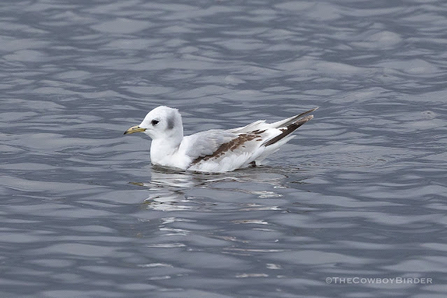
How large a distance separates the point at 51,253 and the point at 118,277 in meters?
1.09

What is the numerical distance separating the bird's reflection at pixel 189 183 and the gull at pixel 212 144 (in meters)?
0.15

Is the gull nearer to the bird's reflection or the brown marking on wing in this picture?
the brown marking on wing

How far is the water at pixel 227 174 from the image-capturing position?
10633 millimetres

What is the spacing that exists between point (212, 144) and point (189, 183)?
→ 1.05 metres

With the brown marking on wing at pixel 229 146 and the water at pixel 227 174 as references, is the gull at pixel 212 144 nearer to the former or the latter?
the brown marking on wing at pixel 229 146

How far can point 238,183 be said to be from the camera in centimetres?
1425

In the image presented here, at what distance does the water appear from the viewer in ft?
34.9

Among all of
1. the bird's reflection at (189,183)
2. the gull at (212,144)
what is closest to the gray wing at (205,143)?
the gull at (212,144)

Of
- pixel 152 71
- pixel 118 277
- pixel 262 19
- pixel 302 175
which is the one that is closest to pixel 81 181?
pixel 302 175

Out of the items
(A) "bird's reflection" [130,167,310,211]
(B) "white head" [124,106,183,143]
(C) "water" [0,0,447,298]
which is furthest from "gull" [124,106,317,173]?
(C) "water" [0,0,447,298]

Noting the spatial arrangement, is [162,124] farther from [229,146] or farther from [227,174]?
[227,174]

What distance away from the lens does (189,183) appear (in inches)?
567

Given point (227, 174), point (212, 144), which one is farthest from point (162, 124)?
point (227, 174)

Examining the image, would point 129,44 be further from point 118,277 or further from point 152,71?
point 118,277
